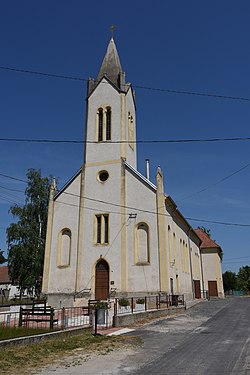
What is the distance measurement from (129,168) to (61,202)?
6748 mm

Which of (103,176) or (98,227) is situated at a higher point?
(103,176)

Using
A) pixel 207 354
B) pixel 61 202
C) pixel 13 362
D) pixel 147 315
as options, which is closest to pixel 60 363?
pixel 13 362

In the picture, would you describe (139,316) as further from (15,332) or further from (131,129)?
(131,129)

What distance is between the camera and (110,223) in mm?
26625

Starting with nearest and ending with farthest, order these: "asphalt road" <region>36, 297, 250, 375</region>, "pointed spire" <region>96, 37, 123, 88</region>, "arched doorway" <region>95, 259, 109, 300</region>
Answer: "asphalt road" <region>36, 297, 250, 375</region>
"arched doorway" <region>95, 259, 109, 300</region>
"pointed spire" <region>96, 37, 123, 88</region>

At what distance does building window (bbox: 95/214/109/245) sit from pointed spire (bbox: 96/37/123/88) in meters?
12.9

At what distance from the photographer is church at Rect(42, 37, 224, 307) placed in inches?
969

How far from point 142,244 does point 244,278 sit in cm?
6375

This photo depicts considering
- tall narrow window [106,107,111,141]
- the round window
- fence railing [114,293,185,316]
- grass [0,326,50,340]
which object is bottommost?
grass [0,326,50,340]

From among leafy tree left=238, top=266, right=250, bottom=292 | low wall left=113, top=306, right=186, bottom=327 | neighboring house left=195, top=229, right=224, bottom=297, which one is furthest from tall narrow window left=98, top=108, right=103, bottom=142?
leafy tree left=238, top=266, right=250, bottom=292

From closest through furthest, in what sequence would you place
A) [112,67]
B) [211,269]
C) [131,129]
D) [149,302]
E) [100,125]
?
1. [149,302]
2. [100,125]
3. [131,129]
4. [112,67]
5. [211,269]

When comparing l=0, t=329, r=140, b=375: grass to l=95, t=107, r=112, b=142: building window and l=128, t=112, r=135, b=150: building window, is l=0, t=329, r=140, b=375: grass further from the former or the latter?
l=128, t=112, r=135, b=150: building window

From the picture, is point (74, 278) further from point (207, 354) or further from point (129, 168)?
point (207, 354)

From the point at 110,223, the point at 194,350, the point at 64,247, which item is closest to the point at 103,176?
the point at 110,223
